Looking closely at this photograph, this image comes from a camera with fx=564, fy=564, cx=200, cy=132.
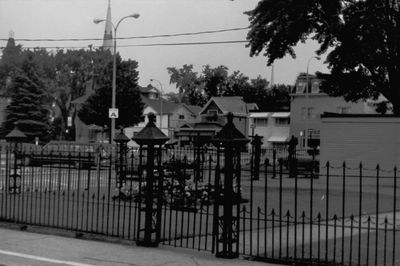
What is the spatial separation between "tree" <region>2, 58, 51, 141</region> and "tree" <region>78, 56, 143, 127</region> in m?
4.76

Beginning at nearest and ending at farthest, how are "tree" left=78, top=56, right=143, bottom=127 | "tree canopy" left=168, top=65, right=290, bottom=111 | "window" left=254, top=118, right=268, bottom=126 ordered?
"tree" left=78, top=56, right=143, bottom=127, "window" left=254, top=118, right=268, bottom=126, "tree canopy" left=168, top=65, right=290, bottom=111

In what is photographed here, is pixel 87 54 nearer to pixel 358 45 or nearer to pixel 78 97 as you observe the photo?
pixel 78 97

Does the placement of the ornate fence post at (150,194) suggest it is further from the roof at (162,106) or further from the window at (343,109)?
the roof at (162,106)

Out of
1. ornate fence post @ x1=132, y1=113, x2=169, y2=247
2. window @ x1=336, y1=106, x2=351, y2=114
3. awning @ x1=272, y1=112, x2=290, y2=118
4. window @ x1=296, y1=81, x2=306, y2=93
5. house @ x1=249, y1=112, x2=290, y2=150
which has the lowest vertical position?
ornate fence post @ x1=132, y1=113, x2=169, y2=247

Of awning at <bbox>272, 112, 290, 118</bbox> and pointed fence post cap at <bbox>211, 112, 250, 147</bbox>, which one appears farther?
awning at <bbox>272, 112, 290, 118</bbox>

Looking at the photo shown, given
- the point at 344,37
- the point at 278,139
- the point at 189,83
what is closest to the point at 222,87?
the point at 189,83

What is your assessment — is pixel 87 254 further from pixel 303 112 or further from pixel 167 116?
pixel 167 116

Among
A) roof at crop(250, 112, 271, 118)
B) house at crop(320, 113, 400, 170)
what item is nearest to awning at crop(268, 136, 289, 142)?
roof at crop(250, 112, 271, 118)

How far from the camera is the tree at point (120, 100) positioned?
204 feet

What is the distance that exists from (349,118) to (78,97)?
189 feet

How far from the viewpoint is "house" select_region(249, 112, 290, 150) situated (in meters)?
76.7

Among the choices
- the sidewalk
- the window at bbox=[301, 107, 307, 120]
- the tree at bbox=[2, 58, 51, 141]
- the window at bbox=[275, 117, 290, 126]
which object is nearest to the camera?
the sidewalk

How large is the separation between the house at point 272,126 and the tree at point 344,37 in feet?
141

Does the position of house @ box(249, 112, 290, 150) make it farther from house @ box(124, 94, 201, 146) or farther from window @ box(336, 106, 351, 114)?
house @ box(124, 94, 201, 146)
